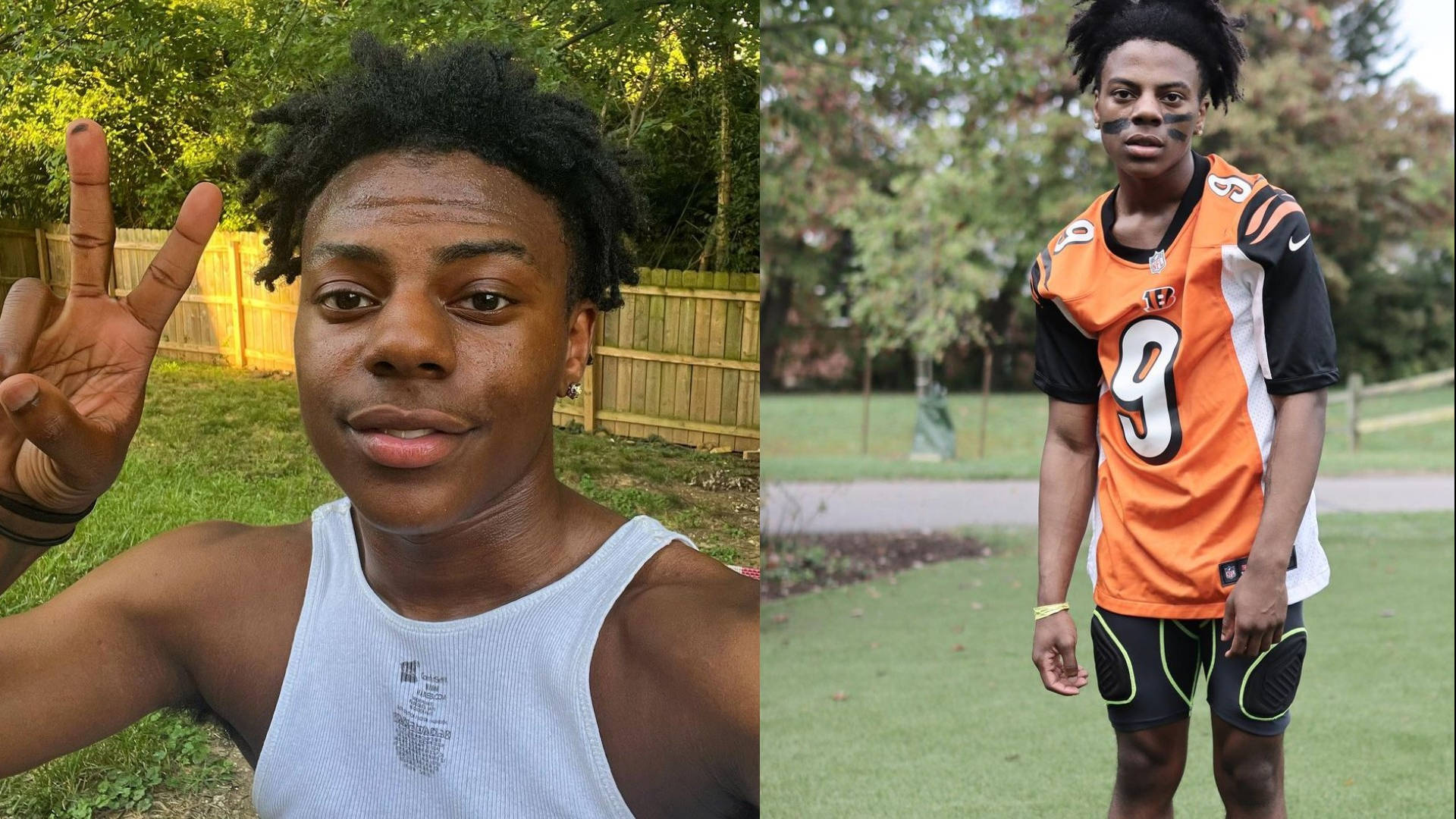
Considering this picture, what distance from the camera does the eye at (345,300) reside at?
166 centimetres

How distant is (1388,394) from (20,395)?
9.06 meters

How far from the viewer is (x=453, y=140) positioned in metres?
1.68

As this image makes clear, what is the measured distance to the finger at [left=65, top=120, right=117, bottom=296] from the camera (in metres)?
1.67

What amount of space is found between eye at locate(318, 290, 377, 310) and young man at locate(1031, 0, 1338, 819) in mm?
1012

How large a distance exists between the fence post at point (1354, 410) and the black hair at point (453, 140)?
26.1 ft

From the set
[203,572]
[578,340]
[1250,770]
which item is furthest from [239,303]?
[1250,770]

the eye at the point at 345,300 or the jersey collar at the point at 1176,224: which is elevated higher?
the jersey collar at the point at 1176,224

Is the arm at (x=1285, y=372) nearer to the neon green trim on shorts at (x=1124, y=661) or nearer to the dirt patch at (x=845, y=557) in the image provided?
the neon green trim on shorts at (x=1124, y=661)

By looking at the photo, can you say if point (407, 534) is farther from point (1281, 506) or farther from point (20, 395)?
point (1281, 506)

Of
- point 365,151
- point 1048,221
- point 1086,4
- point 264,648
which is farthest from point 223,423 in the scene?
point 1048,221

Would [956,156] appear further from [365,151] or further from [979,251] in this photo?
[365,151]

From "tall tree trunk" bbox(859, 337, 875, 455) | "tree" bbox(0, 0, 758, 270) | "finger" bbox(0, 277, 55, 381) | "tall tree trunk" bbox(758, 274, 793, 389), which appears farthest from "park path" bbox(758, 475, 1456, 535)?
"finger" bbox(0, 277, 55, 381)

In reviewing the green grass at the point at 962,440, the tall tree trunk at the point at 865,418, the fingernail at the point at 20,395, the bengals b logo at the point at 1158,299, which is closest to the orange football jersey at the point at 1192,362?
the bengals b logo at the point at 1158,299

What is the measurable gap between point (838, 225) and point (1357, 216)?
312 cm
